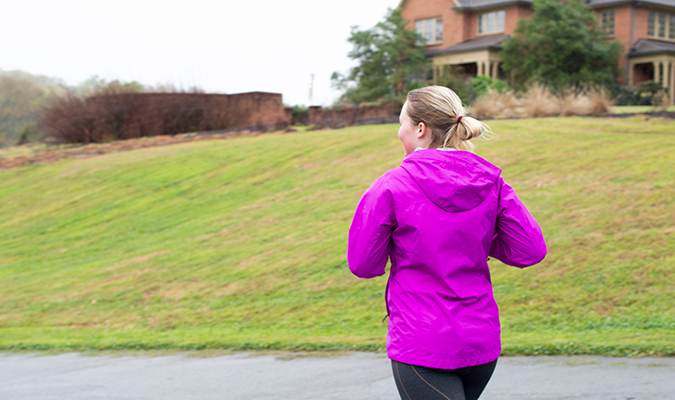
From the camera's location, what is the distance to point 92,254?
41.3 ft

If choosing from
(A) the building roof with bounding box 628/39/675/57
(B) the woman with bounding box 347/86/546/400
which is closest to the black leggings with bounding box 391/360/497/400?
(B) the woman with bounding box 347/86/546/400

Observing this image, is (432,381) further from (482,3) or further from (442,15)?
(442,15)

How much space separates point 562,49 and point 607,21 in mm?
6264

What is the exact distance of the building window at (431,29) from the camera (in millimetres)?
36947

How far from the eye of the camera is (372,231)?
217 centimetres

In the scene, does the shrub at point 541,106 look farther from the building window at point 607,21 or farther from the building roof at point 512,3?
the building window at point 607,21

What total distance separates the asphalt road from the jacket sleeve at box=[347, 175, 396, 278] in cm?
265

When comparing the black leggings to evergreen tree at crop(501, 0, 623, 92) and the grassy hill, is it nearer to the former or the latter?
the grassy hill

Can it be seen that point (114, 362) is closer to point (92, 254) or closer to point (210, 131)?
point (92, 254)

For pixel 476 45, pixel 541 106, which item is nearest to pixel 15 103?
pixel 476 45

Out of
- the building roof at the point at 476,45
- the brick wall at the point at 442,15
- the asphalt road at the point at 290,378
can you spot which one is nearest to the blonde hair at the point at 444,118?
the asphalt road at the point at 290,378

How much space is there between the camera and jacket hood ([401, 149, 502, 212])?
6.94ft

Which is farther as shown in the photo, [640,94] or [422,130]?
[640,94]

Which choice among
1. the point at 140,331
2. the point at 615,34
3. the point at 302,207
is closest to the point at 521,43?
the point at 615,34
